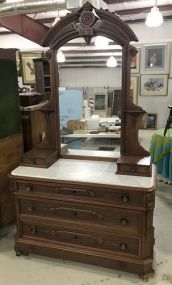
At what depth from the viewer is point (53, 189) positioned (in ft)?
6.69

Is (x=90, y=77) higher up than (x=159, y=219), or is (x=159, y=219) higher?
(x=90, y=77)

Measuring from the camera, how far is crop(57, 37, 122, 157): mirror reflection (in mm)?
2307

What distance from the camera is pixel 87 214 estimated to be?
2010 millimetres

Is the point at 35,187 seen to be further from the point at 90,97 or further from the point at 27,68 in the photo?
the point at 27,68

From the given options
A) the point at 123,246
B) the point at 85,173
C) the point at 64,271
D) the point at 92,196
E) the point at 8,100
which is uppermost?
the point at 8,100

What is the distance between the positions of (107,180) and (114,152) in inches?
19.0

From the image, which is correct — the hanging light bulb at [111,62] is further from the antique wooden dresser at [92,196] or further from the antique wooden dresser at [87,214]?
the antique wooden dresser at [87,214]

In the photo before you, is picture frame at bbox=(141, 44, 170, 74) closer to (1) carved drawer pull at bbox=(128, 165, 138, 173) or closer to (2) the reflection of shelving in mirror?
(2) the reflection of shelving in mirror

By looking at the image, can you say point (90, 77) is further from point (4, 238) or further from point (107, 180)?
point (4, 238)

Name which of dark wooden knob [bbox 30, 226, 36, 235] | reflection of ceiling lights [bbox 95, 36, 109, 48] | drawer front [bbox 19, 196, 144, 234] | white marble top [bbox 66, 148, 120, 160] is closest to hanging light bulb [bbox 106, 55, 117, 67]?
reflection of ceiling lights [bbox 95, 36, 109, 48]

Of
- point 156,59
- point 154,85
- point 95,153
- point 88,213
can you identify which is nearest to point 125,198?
point 88,213

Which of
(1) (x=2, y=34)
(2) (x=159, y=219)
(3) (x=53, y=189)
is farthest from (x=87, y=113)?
(1) (x=2, y=34)

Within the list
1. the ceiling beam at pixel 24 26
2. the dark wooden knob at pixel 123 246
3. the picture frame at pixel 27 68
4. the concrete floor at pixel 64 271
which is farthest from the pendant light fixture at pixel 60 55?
the ceiling beam at pixel 24 26

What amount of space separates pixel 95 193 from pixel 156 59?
2088 mm
